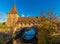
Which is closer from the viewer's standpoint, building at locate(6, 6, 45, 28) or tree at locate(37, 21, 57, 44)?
tree at locate(37, 21, 57, 44)

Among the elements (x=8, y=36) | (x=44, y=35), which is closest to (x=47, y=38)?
(x=44, y=35)

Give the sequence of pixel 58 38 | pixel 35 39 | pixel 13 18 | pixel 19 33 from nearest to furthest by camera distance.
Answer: pixel 58 38 < pixel 35 39 < pixel 19 33 < pixel 13 18

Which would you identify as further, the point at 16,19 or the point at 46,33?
the point at 16,19

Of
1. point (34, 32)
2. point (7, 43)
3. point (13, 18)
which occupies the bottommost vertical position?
point (7, 43)

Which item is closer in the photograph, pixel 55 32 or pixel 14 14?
pixel 55 32

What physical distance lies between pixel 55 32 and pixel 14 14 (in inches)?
1488

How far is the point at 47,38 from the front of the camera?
26750mm

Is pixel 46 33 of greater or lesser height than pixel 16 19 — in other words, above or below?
below

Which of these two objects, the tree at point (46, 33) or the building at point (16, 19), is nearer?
the tree at point (46, 33)

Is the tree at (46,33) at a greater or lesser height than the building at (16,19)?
lesser

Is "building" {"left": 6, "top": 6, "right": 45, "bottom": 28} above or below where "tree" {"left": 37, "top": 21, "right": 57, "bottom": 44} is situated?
above

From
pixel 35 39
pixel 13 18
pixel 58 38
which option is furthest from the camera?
pixel 13 18

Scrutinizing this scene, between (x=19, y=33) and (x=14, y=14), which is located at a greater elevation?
(x=14, y=14)

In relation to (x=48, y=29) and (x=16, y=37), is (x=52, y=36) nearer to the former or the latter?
(x=48, y=29)
